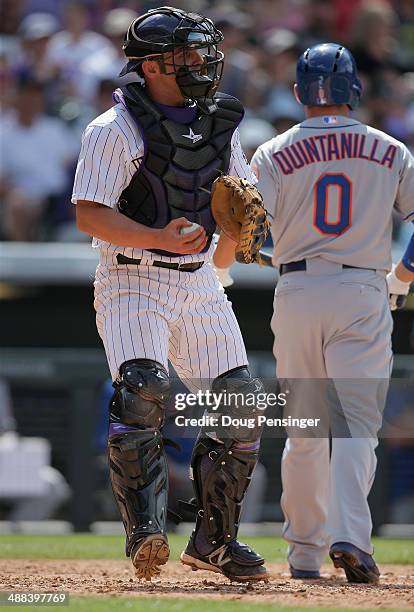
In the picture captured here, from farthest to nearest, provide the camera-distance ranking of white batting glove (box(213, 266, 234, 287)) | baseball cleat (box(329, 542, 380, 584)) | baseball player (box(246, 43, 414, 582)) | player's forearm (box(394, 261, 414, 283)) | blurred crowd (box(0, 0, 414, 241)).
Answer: blurred crowd (box(0, 0, 414, 241))
player's forearm (box(394, 261, 414, 283))
white batting glove (box(213, 266, 234, 287))
baseball player (box(246, 43, 414, 582))
baseball cleat (box(329, 542, 380, 584))

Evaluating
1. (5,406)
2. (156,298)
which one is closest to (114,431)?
(156,298)

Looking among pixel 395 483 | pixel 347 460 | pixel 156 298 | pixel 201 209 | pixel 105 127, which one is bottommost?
pixel 395 483

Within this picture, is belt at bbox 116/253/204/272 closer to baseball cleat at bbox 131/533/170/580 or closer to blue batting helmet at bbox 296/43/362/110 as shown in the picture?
baseball cleat at bbox 131/533/170/580

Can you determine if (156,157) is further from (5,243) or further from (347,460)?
(5,243)

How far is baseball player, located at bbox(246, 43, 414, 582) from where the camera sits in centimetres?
512

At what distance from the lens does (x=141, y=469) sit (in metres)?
4.31

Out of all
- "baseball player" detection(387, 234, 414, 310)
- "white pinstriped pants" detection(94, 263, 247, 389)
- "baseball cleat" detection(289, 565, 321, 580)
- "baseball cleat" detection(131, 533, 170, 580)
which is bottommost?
"baseball cleat" detection(289, 565, 321, 580)

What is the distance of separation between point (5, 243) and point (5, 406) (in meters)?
1.44

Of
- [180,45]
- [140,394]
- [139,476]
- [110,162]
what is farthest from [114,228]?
[139,476]

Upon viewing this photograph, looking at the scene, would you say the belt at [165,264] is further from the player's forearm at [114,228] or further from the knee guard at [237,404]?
the knee guard at [237,404]

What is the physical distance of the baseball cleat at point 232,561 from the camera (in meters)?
4.66

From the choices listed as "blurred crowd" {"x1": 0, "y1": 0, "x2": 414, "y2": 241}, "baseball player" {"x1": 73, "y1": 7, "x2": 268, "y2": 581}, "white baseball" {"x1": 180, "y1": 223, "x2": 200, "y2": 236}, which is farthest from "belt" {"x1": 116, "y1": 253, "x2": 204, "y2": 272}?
"blurred crowd" {"x1": 0, "y1": 0, "x2": 414, "y2": 241}

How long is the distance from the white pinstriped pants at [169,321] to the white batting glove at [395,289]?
3.30ft

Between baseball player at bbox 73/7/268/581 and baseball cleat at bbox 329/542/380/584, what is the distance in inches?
12.8
